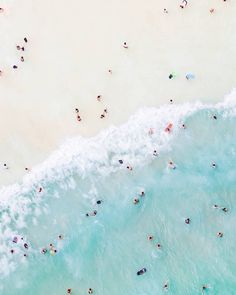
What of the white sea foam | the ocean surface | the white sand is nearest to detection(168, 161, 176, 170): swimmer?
the ocean surface

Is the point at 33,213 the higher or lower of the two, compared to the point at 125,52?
lower

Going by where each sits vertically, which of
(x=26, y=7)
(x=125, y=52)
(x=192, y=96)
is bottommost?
(x=192, y=96)

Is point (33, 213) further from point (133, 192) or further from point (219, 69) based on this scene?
point (219, 69)

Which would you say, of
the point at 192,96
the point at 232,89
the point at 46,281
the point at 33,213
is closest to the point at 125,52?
the point at 192,96

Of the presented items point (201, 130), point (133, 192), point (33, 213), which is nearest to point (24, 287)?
point (33, 213)

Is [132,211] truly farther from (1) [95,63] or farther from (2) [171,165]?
(1) [95,63]
